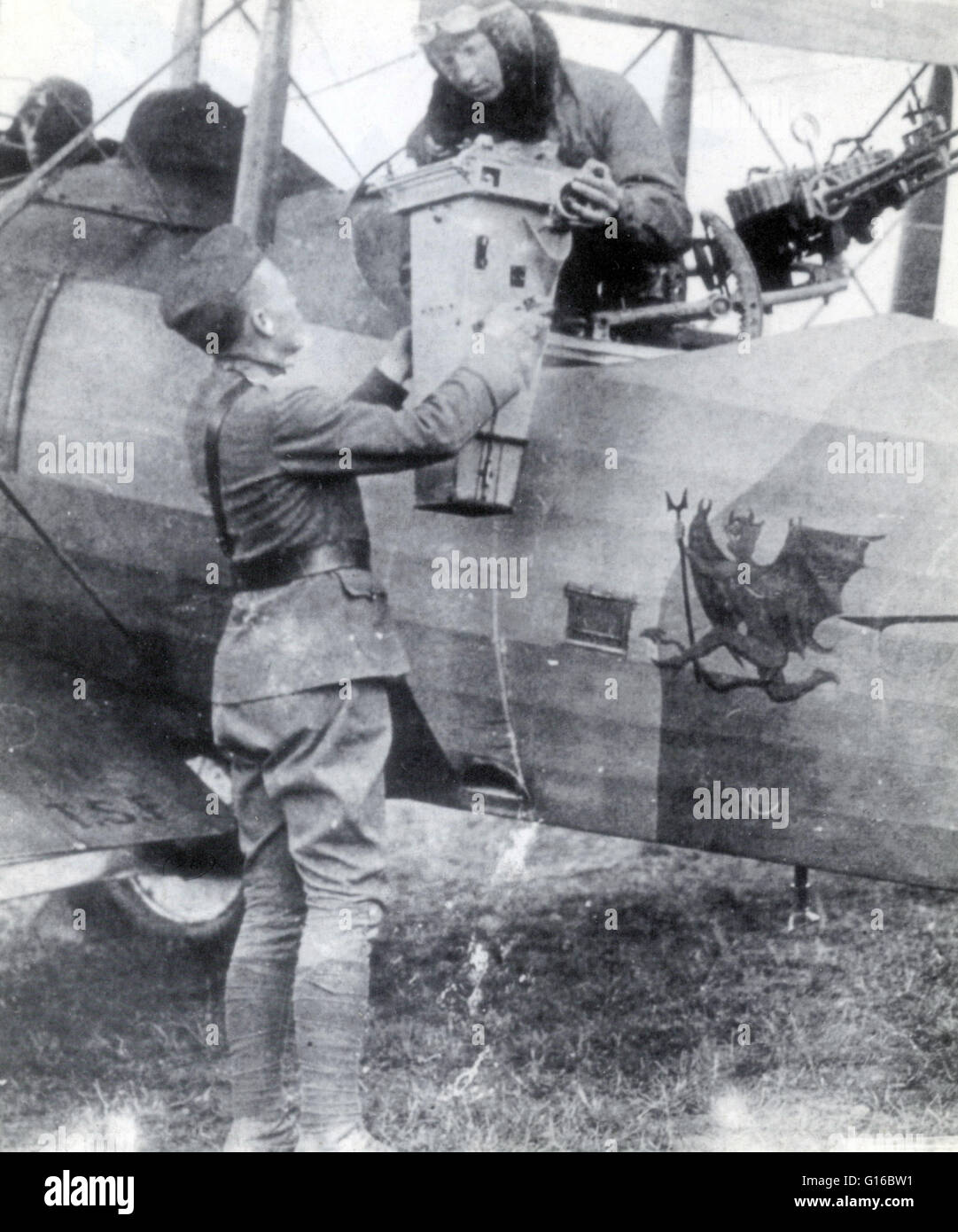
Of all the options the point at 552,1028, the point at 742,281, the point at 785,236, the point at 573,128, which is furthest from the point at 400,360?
the point at 552,1028

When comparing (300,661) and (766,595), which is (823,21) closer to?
(766,595)

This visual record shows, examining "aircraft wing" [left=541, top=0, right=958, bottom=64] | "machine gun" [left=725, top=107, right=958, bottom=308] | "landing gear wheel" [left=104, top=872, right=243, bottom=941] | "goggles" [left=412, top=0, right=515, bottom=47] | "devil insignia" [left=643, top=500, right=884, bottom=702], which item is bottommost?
"landing gear wheel" [left=104, top=872, right=243, bottom=941]

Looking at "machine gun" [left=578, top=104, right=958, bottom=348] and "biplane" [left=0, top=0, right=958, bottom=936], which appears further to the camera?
"machine gun" [left=578, top=104, right=958, bottom=348]

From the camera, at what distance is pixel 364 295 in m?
3.94

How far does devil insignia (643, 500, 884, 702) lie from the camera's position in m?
3.28

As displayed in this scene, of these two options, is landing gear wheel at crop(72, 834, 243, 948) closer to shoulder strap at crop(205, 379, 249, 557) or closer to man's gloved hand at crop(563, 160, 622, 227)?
shoulder strap at crop(205, 379, 249, 557)

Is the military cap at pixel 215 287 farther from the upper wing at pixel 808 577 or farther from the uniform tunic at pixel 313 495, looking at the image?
the upper wing at pixel 808 577

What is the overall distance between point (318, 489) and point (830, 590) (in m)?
1.25

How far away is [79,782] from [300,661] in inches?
38.2

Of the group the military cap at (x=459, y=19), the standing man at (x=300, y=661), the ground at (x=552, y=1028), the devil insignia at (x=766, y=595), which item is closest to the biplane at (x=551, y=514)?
the devil insignia at (x=766, y=595)

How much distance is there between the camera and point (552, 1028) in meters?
4.04

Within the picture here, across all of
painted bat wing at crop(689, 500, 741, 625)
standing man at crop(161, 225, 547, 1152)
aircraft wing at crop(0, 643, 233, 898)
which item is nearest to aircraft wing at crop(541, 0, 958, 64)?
standing man at crop(161, 225, 547, 1152)

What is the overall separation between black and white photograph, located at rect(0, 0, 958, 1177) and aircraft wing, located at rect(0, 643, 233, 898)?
0.04 ft
